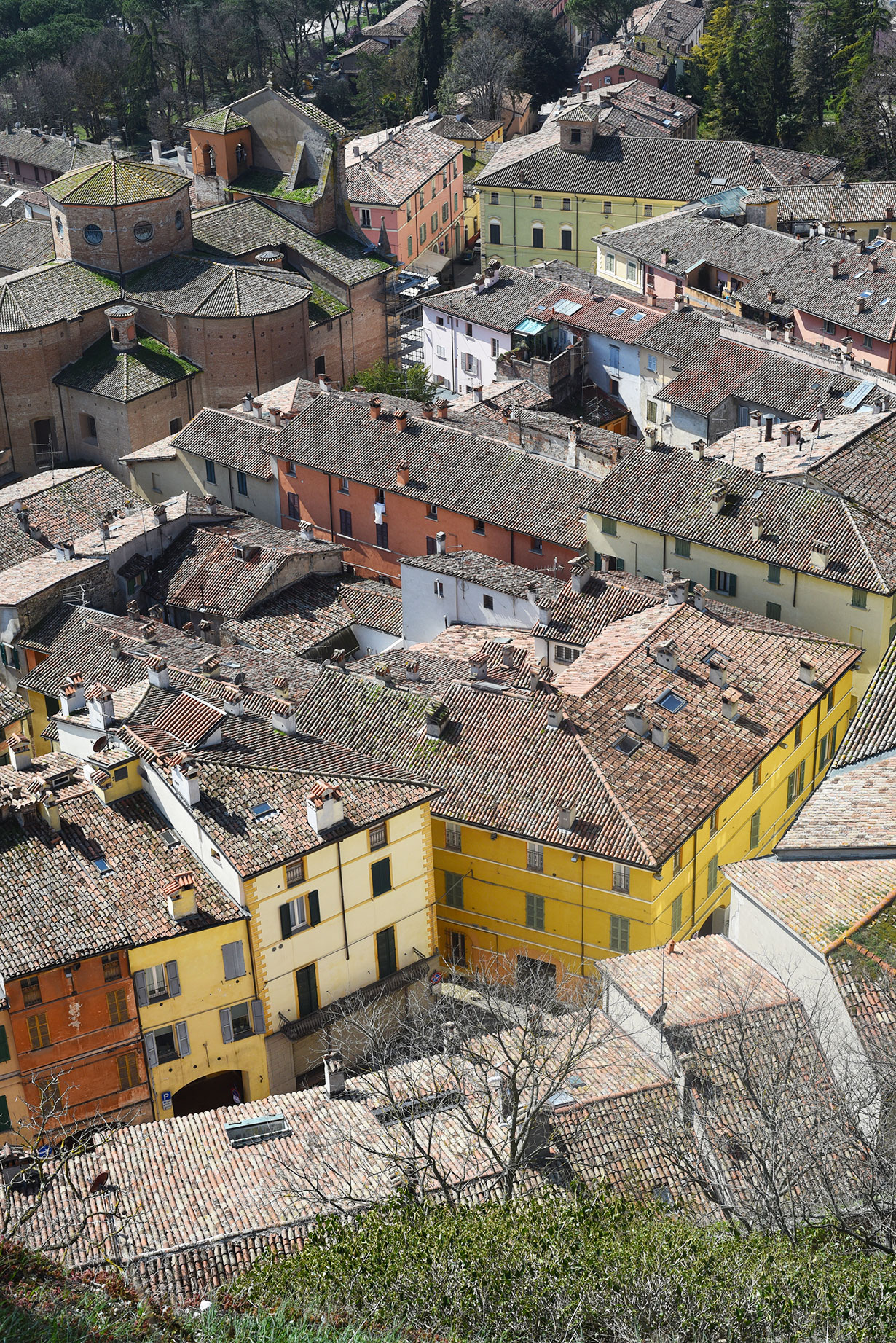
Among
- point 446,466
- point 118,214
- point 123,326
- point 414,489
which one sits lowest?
point 414,489

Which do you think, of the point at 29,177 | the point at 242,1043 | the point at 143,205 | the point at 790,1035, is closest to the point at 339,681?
the point at 242,1043

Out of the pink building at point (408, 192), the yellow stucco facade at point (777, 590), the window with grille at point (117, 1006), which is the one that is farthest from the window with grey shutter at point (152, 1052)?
the pink building at point (408, 192)

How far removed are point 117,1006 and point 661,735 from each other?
1377 cm

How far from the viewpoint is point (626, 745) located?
38.1 metres

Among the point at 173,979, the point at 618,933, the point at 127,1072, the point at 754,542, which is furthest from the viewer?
the point at 754,542

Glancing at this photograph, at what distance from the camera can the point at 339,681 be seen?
41.9 meters

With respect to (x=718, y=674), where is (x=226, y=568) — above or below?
below

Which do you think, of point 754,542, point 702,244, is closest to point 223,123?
point 702,244

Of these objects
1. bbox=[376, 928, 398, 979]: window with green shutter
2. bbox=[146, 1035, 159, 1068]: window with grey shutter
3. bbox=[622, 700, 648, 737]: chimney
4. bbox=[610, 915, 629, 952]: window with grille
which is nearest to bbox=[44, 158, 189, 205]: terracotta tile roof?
bbox=[622, 700, 648, 737]: chimney

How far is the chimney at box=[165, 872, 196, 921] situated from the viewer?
32.8 metres

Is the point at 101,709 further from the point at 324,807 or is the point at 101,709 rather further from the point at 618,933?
the point at 618,933

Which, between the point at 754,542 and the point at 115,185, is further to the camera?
the point at 115,185

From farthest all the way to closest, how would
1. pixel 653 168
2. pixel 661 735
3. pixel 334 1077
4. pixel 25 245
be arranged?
pixel 653 168, pixel 25 245, pixel 661 735, pixel 334 1077

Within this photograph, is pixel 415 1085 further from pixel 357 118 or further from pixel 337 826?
pixel 357 118
